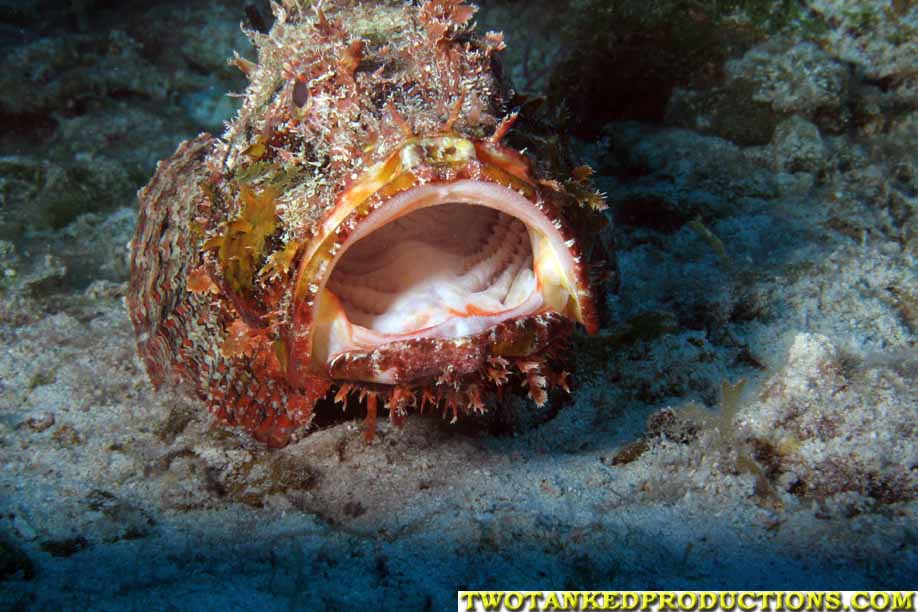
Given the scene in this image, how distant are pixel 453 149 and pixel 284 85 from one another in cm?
135

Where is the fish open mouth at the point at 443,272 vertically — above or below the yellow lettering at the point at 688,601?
above

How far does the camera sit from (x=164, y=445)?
3.31 metres

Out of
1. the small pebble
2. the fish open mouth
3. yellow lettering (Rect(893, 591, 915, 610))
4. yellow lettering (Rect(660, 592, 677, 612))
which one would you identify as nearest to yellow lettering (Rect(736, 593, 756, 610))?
yellow lettering (Rect(660, 592, 677, 612))

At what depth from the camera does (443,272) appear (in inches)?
120

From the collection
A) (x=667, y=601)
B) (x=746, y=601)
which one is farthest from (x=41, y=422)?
(x=746, y=601)

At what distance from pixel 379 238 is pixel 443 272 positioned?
472 mm

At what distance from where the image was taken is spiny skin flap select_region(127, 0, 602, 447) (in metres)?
2.29

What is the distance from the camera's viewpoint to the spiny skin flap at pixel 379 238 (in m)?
2.29

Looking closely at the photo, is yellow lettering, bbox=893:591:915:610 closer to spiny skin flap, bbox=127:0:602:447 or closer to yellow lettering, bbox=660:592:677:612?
yellow lettering, bbox=660:592:677:612

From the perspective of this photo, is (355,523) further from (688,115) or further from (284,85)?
(688,115)

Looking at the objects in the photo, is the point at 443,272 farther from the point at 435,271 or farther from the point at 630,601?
the point at 630,601

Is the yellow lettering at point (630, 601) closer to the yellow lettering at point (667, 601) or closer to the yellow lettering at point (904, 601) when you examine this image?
the yellow lettering at point (667, 601)

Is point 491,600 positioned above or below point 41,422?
below

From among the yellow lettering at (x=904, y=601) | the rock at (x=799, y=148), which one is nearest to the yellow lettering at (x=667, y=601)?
the yellow lettering at (x=904, y=601)
